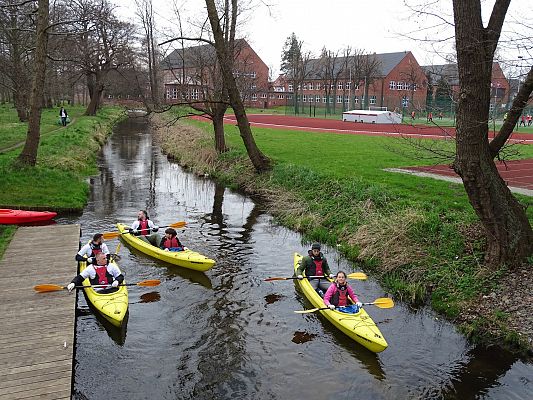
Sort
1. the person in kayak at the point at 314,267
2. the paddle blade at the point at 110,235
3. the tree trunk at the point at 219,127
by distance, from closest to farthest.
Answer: the person in kayak at the point at 314,267 → the paddle blade at the point at 110,235 → the tree trunk at the point at 219,127

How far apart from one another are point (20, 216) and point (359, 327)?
421 inches

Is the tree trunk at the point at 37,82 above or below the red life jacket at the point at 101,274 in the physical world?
above

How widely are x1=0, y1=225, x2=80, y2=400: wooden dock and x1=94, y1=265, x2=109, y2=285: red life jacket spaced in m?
0.69

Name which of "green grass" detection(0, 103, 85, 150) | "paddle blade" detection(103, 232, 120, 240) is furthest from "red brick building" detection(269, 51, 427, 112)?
"paddle blade" detection(103, 232, 120, 240)

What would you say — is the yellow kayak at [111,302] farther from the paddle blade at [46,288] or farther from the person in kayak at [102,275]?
the paddle blade at [46,288]

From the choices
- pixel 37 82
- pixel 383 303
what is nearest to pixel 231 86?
pixel 37 82

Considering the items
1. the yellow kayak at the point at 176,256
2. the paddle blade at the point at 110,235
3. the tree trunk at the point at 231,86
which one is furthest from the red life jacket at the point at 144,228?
the tree trunk at the point at 231,86

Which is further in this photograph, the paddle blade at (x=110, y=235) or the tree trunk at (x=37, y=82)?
the tree trunk at (x=37, y=82)

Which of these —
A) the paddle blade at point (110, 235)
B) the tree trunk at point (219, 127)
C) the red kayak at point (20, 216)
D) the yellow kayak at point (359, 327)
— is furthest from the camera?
the tree trunk at point (219, 127)

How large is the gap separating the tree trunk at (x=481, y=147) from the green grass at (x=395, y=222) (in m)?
0.81

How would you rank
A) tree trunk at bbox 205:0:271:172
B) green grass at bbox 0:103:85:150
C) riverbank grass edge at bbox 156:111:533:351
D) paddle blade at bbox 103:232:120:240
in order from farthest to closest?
green grass at bbox 0:103:85:150, tree trunk at bbox 205:0:271:172, paddle blade at bbox 103:232:120:240, riverbank grass edge at bbox 156:111:533:351

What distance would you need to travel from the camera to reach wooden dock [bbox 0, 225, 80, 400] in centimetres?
646

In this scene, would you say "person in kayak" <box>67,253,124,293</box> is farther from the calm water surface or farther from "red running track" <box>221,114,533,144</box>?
"red running track" <box>221,114,533,144</box>

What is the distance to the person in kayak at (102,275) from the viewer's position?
32.5 ft
